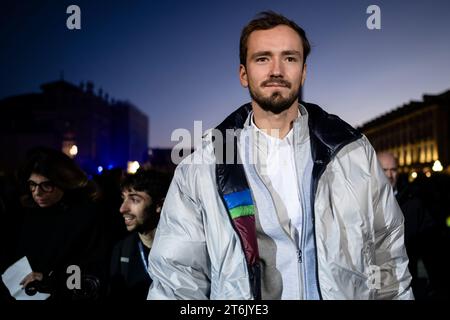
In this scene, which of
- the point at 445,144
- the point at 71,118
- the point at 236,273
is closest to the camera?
the point at 236,273

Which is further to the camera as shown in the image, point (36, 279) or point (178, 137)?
point (36, 279)

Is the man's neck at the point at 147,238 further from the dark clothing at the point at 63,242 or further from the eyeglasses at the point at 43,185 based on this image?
the eyeglasses at the point at 43,185

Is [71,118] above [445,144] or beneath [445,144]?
above

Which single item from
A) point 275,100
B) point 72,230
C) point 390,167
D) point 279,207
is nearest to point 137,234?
point 72,230

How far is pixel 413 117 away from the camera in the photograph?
69.5 metres

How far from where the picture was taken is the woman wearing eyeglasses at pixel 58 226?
3475 millimetres

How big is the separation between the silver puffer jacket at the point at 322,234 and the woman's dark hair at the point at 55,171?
174 centimetres

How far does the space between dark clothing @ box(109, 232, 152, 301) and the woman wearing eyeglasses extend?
115 millimetres

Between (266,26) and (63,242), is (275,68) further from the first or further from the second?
(63,242)

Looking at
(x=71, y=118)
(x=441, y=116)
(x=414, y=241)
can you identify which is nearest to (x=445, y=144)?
(x=441, y=116)

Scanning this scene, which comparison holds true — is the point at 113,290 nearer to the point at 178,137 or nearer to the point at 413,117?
the point at 178,137

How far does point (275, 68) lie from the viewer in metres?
2.29

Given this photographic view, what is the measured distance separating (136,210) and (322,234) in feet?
A: 6.51

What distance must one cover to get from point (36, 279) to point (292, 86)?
7.91ft
